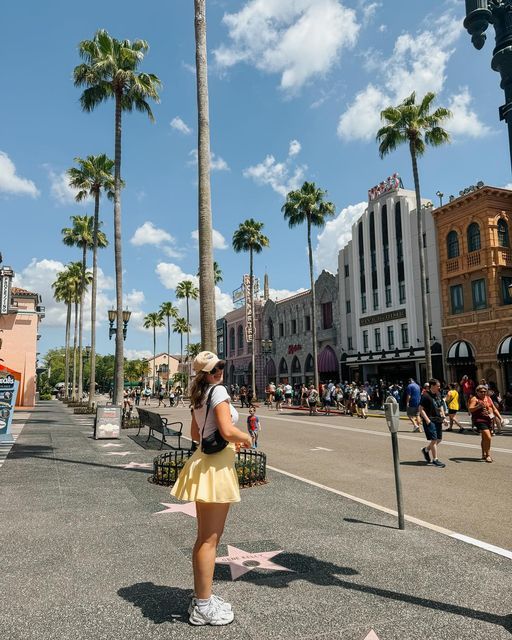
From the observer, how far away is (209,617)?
3520mm

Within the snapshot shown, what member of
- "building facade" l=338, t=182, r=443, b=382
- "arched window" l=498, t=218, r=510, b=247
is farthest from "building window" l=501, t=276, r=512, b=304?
"building facade" l=338, t=182, r=443, b=382

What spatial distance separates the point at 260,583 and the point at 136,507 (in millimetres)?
3179

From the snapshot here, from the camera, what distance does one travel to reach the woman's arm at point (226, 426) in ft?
11.6

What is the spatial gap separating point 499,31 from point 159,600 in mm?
5857

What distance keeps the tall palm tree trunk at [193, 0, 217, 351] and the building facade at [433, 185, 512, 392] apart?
24.6 meters

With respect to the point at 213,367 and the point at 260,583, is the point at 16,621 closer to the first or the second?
the point at 260,583

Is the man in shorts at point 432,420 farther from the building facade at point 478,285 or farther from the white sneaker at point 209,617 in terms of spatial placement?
the building facade at point 478,285

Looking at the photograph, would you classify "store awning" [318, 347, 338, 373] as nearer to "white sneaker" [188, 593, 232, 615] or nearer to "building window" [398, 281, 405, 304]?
"building window" [398, 281, 405, 304]

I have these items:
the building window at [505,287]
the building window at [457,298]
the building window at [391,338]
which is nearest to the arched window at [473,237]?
the building window at [505,287]

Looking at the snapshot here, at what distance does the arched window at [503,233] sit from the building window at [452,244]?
2877 mm

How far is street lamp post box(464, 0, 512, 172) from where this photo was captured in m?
4.27

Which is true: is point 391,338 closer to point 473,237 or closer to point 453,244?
point 453,244

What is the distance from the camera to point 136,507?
696 cm

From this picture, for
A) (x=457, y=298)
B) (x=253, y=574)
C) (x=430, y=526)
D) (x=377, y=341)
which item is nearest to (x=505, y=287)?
(x=457, y=298)
